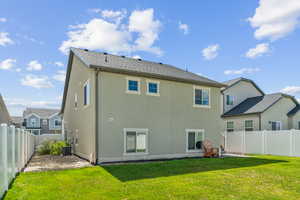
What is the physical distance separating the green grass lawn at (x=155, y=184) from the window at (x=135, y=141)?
2.62 meters

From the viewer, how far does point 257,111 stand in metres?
18.1

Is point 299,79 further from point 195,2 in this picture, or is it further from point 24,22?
point 24,22

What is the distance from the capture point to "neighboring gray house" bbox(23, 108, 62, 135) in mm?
46031

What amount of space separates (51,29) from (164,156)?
10400 mm

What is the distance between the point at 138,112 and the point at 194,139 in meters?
4.51

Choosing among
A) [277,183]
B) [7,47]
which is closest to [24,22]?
[7,47]

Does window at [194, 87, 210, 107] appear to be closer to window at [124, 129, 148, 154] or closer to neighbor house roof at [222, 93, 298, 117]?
window at [124, 129, 148, 154]

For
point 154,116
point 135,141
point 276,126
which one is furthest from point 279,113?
point 135,141

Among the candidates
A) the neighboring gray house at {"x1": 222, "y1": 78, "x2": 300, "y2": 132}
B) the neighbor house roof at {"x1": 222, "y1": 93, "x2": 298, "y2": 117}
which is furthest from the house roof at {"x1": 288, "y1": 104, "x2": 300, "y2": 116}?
the neighbor house roof at {"x1": 222, "y1": 93, "x2": 298, "y2": 117}

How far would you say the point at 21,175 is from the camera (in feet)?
26.3

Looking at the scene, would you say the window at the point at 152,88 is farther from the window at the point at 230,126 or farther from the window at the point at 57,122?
the window at the point at 57,122

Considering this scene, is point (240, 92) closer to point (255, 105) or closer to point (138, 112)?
point (255, 105)

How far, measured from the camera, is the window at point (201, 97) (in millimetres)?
14352

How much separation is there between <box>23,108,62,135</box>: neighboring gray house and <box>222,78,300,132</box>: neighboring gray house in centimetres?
3736
